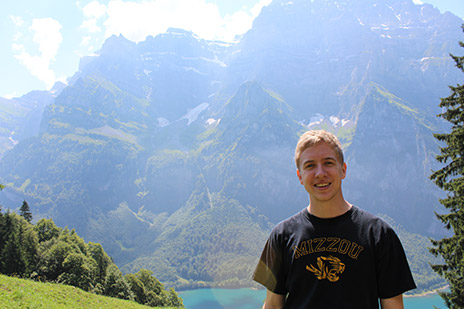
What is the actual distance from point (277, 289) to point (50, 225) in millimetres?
67797

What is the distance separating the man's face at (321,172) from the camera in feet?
12.1

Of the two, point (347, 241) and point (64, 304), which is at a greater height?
point (347, 241)

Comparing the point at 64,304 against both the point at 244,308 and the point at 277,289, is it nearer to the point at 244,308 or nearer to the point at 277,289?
the point at 277,289

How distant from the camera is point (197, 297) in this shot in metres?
175

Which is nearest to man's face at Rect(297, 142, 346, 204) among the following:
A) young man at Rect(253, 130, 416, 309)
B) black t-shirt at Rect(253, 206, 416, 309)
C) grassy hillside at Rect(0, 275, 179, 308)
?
young man at Rect(253, 130, 416, 309)

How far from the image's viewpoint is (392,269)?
336 cm

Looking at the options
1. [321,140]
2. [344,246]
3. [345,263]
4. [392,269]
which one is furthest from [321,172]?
[392,269]

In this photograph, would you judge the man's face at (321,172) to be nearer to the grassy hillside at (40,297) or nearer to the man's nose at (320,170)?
the man's nose at (320,170)

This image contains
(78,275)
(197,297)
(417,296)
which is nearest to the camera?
(78,275)

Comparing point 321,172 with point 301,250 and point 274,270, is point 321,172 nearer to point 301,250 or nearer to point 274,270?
point 301,250

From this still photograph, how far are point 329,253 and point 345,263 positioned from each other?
199mm

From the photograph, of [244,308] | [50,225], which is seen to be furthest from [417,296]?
[50,225]

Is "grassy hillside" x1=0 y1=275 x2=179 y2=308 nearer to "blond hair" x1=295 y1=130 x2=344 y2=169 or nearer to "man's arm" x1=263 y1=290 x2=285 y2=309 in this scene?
"man's arm" x1=263 y1=290 x2=285 y2=309

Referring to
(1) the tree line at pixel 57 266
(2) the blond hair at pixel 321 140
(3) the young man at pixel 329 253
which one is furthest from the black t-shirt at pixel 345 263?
(1) the tree line at pixel 57 266
